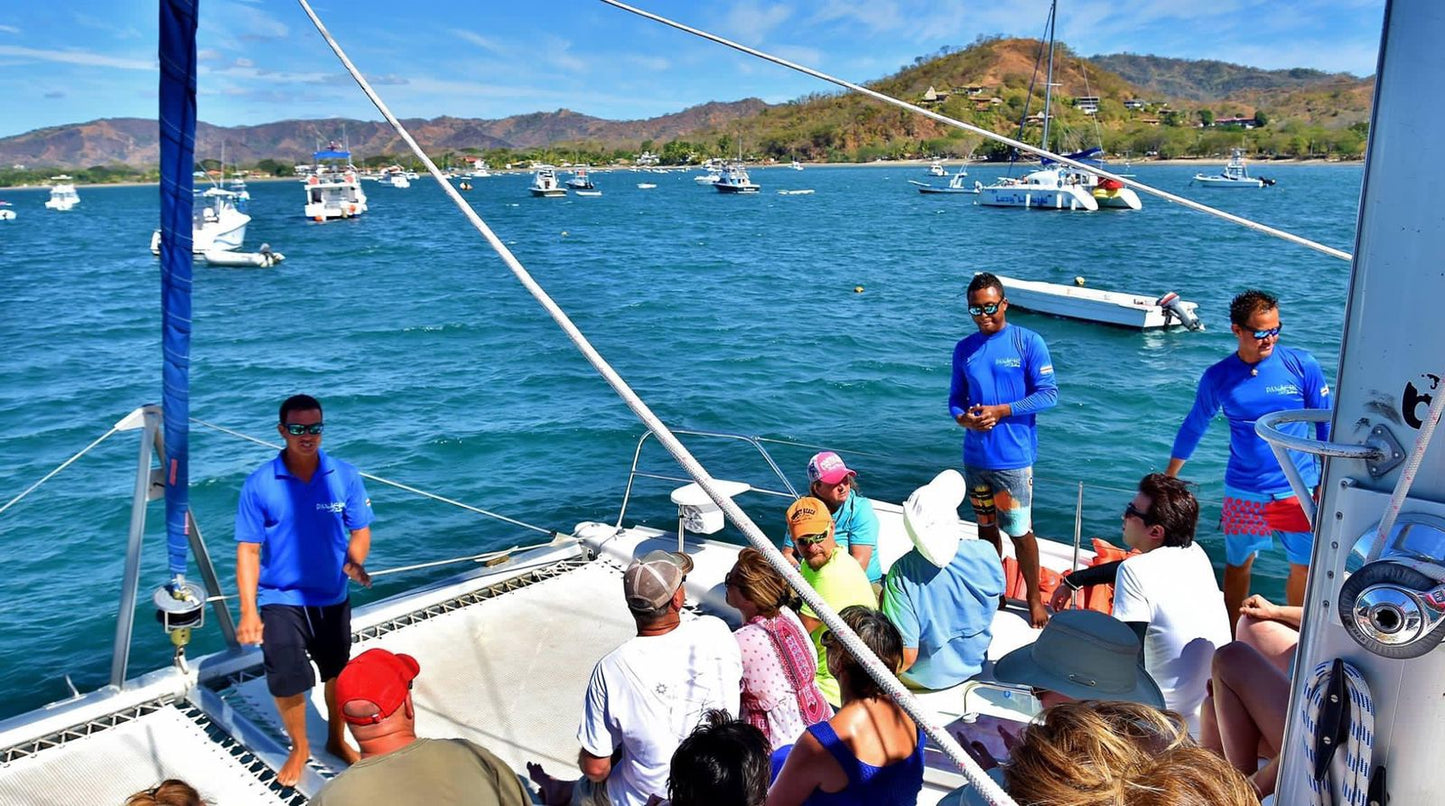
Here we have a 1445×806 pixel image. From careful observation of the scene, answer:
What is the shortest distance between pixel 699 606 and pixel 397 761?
3.13 m

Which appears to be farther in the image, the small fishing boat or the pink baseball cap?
the small fishing boat

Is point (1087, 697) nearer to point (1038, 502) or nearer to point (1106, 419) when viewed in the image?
point (1038, 502)

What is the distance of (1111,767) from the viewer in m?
1.48

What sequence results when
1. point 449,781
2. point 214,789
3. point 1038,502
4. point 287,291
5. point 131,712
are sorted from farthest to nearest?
point 287,291, point 1038,502, point 131,712, point 214,789, point 449,781

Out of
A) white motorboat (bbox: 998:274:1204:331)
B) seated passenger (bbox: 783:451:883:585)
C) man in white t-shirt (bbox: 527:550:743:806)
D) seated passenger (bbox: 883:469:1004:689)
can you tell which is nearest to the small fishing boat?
white motorboat (bbox: 998:274:1204:331)

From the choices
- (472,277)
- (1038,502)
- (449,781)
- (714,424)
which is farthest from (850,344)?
(449,781)

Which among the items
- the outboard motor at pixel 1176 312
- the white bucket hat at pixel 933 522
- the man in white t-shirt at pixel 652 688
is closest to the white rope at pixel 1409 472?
the man in white t-shirt at pixel 652 688

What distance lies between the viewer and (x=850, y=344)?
73.0ft

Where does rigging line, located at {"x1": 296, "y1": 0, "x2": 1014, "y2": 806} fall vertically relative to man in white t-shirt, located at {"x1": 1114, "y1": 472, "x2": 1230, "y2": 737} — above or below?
above

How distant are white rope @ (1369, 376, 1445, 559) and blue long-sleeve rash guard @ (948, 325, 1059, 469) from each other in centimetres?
331

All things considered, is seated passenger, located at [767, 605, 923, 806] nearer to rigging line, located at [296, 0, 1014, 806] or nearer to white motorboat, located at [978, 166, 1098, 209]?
rigging line, located at [296, 0, 1014, 806]

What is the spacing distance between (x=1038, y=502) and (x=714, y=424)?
6.74 m

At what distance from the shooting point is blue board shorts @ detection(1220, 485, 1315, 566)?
4109 millimetres

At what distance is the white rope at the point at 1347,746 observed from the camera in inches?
57.5
